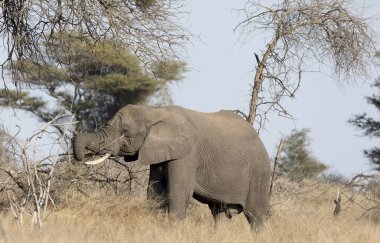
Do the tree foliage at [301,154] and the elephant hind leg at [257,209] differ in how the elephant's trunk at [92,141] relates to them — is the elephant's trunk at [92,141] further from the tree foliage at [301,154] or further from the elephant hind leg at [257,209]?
the tree foliage at [301,154]

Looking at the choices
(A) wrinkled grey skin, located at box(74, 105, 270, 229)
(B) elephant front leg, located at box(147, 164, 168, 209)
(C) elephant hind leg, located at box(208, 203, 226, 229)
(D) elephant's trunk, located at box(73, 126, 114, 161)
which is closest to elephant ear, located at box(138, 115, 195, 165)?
(A) wrinkled grey skin, located at box(74, 105, 270, 229)

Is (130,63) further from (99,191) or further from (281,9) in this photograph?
(99,191)

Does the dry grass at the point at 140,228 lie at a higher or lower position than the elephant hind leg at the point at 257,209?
lower

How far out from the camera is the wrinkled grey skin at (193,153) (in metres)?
11.4

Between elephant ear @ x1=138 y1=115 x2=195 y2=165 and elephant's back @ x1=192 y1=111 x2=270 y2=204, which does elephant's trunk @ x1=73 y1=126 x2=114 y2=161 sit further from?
elephant's back @ x1=192 y1=111 x2=270 y2=204

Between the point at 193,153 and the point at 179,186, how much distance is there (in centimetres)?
59

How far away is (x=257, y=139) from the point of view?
12805 mm

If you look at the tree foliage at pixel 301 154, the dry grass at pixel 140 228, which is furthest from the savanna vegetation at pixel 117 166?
the tree foliage at pixel 301 154

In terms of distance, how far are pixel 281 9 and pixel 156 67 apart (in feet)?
9.67

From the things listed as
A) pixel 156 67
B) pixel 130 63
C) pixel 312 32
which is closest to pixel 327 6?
pixel 312 32

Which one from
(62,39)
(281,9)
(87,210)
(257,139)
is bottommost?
(87,210)

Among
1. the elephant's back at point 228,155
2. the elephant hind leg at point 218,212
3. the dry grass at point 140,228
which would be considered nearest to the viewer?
the dry grass at point 140,228

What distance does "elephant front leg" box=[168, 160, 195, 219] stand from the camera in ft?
37.2

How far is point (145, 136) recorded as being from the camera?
11.6 m
